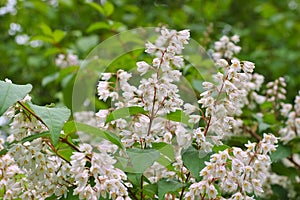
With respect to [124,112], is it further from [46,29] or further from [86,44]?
[86,44]

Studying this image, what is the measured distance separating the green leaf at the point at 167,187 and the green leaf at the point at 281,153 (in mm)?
762

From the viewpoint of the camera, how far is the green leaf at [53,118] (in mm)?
1312

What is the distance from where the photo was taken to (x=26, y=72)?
14.7 feet

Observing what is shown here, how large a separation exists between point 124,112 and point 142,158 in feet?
0.64

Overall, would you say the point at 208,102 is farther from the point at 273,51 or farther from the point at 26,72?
the point at 273,51

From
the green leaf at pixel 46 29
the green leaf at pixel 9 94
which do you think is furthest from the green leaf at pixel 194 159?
the green leaf at pixel 46 29

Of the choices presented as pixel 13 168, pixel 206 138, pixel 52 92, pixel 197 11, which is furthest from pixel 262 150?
pixel 197 11

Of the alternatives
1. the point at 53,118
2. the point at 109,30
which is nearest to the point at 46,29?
the point at 109,30

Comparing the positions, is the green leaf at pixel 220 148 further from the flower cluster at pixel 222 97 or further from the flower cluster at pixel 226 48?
the flower cluster at pixel 226 48

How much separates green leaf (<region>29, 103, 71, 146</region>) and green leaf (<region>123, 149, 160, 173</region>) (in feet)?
0.72

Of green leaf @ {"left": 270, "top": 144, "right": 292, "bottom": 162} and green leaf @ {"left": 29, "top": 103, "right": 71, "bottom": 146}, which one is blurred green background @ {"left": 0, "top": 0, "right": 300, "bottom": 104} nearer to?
green leaf @ {"left": 270, "top": 144, "right": 292, "bottom": 162}

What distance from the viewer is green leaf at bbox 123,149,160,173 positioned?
1.39 meters

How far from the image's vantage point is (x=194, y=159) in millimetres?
1525

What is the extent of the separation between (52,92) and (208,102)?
314 centimetres
